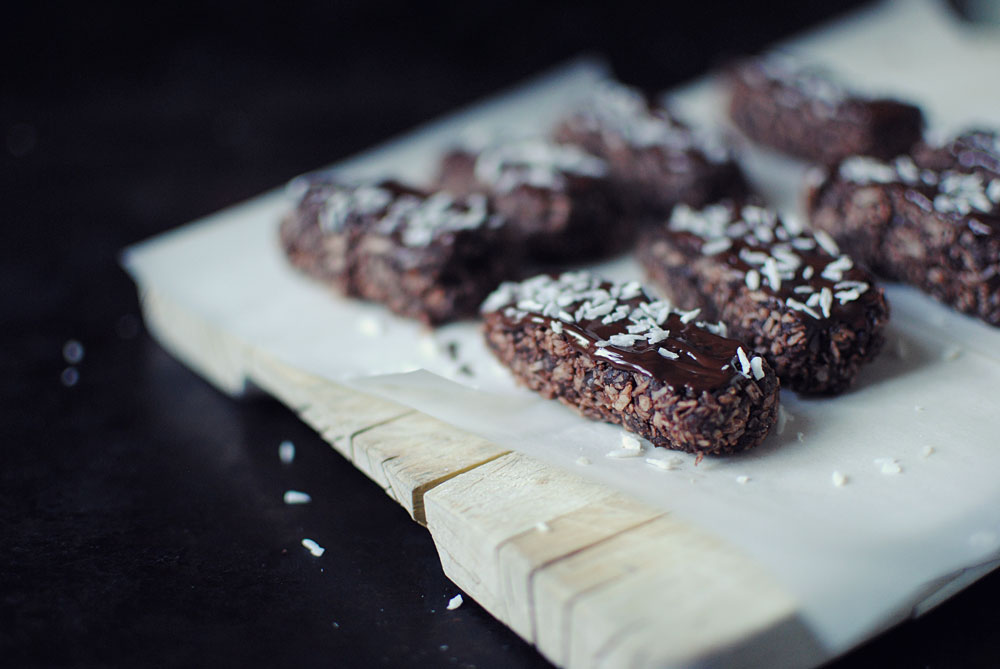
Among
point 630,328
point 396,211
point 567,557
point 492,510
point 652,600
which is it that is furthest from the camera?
point 396,211

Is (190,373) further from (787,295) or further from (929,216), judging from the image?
(929,216)

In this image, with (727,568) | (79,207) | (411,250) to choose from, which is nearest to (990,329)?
(727,568)

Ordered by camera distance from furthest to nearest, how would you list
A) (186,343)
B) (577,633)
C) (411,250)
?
(186,343)
(411,250)
(577,633)

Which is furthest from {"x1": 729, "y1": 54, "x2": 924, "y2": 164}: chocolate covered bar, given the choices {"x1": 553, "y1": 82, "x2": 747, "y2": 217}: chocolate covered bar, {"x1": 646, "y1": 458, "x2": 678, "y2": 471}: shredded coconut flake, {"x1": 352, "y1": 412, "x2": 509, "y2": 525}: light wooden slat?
{"x1": 352, "y1": 412, "x2": 509, "y2": 525}: light wooden slat

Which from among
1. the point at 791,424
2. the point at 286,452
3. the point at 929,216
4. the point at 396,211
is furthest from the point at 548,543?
the point at 929,216

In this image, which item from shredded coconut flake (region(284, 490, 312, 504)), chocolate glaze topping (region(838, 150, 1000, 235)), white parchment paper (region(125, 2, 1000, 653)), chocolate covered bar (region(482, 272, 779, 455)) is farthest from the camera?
chocolate glaze topping (region(838, 150, 1000, 235))

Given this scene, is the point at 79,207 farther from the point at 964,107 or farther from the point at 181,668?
the point at 964,107

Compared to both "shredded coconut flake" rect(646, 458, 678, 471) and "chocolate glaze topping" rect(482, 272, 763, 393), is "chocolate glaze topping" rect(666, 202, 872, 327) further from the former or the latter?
"shredded coconut flake" rect(646, 458, 678, 471)
